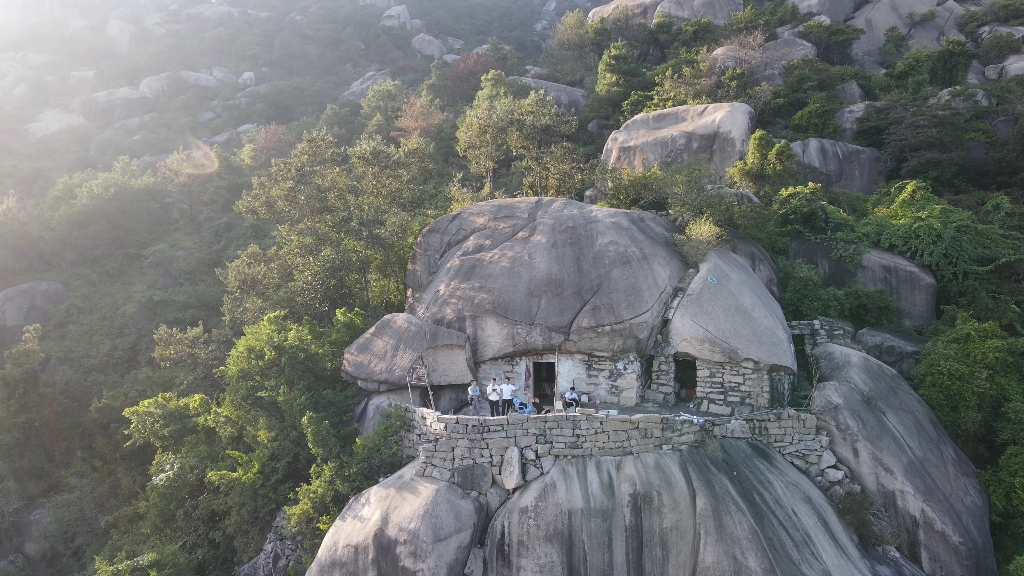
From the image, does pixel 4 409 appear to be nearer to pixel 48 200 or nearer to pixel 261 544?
pixel 261 544

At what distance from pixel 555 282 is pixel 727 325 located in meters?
4.12

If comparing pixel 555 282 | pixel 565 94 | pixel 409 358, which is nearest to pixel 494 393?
pixel 409 358

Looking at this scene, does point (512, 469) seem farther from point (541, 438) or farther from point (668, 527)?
point (668, 527)

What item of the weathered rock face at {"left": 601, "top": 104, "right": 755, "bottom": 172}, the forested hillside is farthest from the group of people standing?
the weathered rock face at {"left": 601, "top": 104, "right": 755, "bottom": 172}

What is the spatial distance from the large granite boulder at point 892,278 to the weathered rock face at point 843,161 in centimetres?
675

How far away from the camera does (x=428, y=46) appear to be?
5869 cm

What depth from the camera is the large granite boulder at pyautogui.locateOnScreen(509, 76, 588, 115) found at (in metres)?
34.3

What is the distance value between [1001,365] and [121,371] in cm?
2659

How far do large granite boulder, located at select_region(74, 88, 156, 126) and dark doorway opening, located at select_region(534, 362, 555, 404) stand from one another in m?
49.3

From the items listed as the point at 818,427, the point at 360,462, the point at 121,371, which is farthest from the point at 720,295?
the point at 121,371

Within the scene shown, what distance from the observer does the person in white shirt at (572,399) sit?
12.9 metres

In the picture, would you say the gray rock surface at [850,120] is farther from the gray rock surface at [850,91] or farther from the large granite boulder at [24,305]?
the large granite boulder at [24,305]

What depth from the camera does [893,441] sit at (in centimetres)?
1209

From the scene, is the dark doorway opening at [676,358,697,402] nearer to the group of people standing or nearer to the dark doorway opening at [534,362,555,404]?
the group of people standing
